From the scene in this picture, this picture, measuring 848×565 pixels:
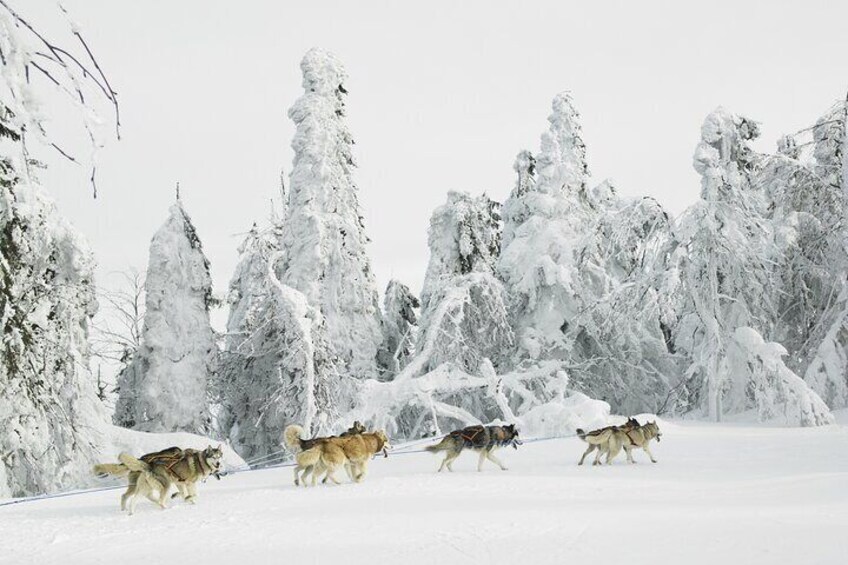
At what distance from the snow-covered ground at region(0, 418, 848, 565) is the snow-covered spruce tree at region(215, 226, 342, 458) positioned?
1344 centimetres

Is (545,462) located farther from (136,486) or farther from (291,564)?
(291,564)

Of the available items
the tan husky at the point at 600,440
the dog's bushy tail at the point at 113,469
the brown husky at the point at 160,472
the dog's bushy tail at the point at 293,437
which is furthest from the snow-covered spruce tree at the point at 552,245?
the dog's bushy tail at the point at 113,469

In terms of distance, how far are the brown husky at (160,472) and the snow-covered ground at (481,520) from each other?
0.57ft

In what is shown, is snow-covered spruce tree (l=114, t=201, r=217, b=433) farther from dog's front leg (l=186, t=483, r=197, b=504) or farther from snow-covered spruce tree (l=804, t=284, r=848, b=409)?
snow-covered spruce tree (l=804, t=284, r=848, b=409)

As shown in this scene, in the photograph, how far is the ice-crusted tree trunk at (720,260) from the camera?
21.6 meters

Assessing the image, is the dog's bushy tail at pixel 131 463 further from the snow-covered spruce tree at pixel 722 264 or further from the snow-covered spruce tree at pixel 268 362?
the snow-covered spruce tree at pixel 722 264

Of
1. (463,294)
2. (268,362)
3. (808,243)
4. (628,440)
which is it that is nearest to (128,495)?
(628,440)

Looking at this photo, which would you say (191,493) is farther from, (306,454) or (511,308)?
(511,308)

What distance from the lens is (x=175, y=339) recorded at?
25.1 meters

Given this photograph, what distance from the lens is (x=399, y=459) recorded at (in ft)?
40.8

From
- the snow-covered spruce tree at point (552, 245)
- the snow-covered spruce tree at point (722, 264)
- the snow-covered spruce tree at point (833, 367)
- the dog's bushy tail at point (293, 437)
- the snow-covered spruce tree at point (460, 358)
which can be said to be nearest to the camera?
the dog's bushy tail at point (293, 437)

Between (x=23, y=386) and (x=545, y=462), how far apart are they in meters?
7.58

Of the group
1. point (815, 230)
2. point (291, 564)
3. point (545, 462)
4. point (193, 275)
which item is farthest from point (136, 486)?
point (815, 230)

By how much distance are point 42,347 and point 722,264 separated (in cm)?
Answer: 1762
